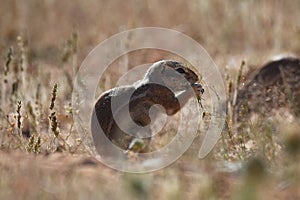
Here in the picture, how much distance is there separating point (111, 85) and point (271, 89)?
1.71 meters

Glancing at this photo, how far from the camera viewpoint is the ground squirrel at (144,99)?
16.7 feet

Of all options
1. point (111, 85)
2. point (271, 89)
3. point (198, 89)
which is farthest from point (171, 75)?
point (111, 85)

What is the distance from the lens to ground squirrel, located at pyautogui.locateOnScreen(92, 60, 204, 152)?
5.08 m

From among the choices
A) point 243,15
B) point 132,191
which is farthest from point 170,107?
point 243,15

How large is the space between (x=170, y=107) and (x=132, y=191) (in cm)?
204

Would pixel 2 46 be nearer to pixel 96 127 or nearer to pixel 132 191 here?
pixel 96 127

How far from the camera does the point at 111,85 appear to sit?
743 cm

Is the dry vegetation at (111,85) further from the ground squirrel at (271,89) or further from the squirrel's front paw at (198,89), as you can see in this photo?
the squirrel's front paw at (198,89)

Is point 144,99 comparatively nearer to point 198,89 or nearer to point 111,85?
point 198,89

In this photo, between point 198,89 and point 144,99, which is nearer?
point 144,99

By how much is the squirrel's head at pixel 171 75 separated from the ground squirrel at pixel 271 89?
2.34 feet

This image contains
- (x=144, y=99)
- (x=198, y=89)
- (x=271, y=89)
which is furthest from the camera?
(x=271, y=89)

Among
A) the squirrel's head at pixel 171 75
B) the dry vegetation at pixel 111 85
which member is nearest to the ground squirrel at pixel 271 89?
the dry vegetation at pixel 111 85

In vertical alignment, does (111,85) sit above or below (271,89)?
below
